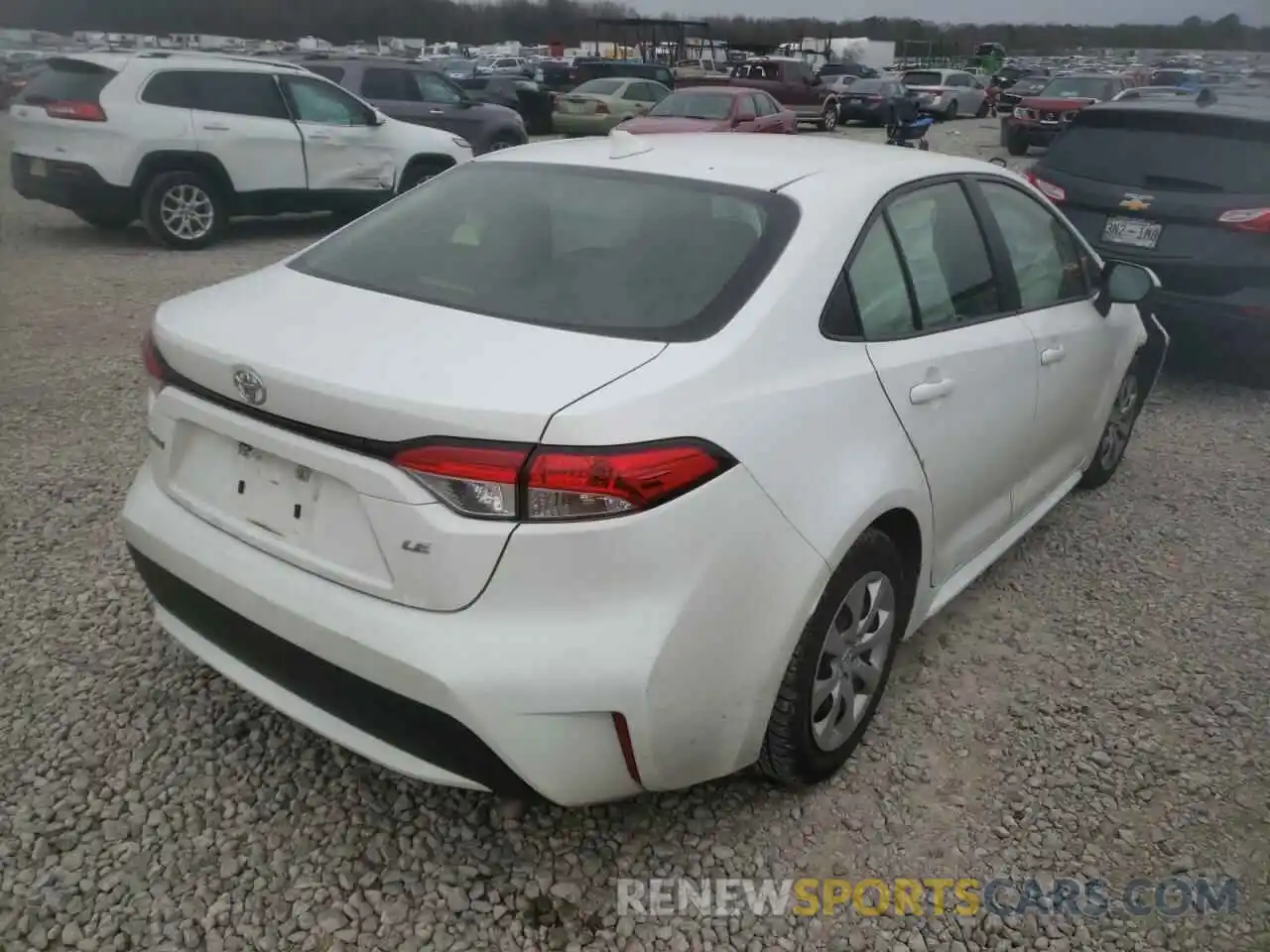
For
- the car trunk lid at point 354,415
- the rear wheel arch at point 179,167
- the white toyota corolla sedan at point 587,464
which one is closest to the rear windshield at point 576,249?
the white toyota corolla sedan at point 587,464

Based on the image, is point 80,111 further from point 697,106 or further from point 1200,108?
point 697,106

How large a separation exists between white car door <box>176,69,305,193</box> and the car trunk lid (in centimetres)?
770

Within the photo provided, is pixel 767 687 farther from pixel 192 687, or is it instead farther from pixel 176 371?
pixel 192 687

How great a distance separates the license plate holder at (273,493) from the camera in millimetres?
2143

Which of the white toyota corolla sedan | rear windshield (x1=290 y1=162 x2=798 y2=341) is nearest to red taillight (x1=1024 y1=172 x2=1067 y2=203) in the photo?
the white toyota corolla sedan

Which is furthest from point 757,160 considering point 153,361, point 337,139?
point 337,139

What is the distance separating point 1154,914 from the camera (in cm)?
240

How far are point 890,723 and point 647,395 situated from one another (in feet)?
5.09

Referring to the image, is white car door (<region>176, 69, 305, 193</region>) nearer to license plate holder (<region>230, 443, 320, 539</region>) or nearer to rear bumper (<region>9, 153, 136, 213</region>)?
rear bumper (<region>9, 153, 136, 213</region>)

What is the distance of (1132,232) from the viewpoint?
6.05m

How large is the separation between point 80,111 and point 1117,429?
848 centimetres

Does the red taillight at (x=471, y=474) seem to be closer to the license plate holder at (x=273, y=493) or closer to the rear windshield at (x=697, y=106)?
the license plate holder at (x=273, y=493)

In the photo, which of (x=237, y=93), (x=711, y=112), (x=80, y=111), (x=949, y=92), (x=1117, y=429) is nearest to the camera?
(x=1117, y=429)

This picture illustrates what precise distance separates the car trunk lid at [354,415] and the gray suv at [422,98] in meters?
11.1
